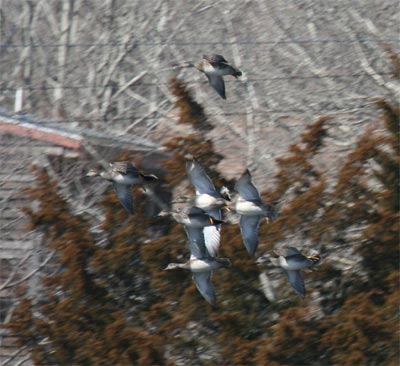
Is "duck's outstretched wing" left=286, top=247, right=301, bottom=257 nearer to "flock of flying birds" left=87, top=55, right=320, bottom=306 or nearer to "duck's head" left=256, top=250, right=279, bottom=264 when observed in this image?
"flock of flying birds" left=87, top=55, right=320, bottom=306

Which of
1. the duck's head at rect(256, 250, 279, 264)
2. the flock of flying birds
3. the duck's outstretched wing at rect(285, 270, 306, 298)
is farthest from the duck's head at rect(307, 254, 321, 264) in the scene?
the duck's head at rect(256, 250, 279, 264)

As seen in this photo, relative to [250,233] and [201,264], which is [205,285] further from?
[250,233]

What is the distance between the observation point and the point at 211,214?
1143 cm

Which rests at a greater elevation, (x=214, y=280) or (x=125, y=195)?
(x=125, y=195)

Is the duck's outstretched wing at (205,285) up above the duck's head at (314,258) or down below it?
below

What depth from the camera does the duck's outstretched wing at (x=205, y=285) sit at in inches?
477

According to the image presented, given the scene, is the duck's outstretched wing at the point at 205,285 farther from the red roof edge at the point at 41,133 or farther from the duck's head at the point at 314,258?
the red roof edge at the point at 41,133

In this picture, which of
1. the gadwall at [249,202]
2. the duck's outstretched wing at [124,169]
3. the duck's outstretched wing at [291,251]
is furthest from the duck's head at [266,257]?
the duck's outstretched wing at [124,169]

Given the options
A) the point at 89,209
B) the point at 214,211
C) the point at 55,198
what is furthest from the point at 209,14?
the point at 214,211

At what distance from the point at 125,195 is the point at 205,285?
3.10ft

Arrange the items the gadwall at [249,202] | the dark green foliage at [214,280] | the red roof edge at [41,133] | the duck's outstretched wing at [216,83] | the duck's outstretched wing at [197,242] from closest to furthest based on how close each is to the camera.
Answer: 1. the gadwall at [249,202]
2. the duck's outstretched wing at [197,242]
3. the dark green foliage at [214,280]
4. the duck's outstretched wing at [216,83]
5. the red roof edge at [41,133]

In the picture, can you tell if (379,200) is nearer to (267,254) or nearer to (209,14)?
(267,254)

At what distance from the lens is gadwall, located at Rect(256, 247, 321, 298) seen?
38.6 ft

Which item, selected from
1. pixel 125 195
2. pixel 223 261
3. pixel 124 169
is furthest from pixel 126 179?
pixel 223 261
